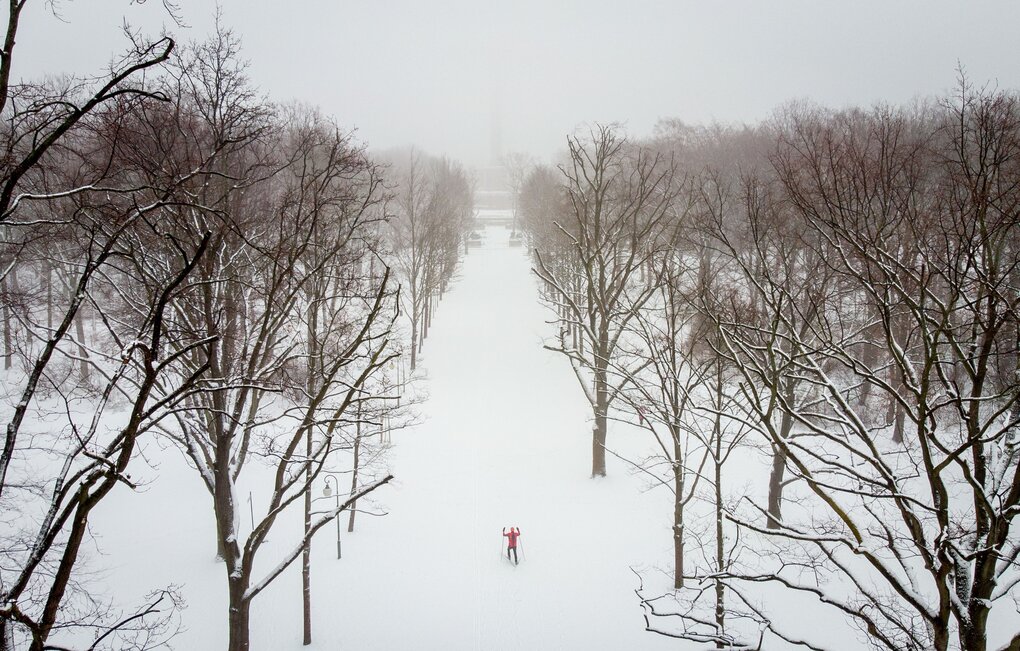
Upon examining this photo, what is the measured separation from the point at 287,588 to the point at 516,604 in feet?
14.4

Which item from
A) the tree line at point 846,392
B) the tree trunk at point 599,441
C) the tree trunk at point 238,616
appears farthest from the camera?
the tree trunk at point 599,441

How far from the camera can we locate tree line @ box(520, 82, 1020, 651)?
475 cm

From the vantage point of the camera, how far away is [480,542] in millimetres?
11836

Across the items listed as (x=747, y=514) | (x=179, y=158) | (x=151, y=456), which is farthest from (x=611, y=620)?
(x=151, y=456)

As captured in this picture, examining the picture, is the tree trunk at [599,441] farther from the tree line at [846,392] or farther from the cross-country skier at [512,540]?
the cross-country skier at [512,540]

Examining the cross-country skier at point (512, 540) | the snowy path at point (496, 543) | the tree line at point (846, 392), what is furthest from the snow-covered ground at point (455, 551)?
the tree line at point (846, 392)

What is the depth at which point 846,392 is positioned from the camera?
888 cm

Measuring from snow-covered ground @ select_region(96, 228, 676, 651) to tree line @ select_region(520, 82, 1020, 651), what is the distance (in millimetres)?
1096

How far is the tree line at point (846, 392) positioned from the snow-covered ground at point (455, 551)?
1.10 metres

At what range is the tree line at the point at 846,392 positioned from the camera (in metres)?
4.75

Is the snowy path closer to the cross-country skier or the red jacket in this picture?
the cross-country skier

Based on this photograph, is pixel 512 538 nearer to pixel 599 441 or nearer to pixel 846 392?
pixel 599 441

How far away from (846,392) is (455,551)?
794 cm

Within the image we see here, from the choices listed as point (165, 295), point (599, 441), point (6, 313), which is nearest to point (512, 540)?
point (599, 441)
